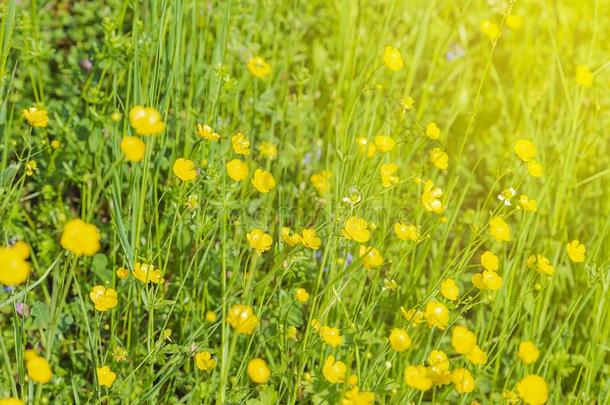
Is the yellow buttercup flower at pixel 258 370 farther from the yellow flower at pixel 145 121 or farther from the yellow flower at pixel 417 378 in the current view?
the yellow flower at pixel 145 121

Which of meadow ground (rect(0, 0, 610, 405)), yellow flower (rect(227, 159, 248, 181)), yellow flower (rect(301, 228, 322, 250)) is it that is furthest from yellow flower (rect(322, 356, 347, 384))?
yellow flower (rect(227, 159, 248, 181))

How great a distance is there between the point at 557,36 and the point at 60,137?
2.15m

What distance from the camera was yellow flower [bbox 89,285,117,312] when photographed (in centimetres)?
144

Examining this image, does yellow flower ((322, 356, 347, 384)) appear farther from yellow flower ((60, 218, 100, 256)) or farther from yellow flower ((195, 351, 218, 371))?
yellow flower ((60, 218, 100, 256))

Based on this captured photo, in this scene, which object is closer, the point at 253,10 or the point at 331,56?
the point at 253,10

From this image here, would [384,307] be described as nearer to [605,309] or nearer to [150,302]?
[605,309]

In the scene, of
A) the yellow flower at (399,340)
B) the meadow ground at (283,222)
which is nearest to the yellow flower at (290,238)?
the meadow ground at (283,222)

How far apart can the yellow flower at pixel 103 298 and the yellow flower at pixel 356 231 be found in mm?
477

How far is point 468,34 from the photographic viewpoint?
10.6 feet

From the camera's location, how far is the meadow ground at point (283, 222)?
1.46m

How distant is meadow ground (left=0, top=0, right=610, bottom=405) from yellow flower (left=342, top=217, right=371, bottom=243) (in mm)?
12

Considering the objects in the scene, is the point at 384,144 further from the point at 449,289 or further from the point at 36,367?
the point at 36,367

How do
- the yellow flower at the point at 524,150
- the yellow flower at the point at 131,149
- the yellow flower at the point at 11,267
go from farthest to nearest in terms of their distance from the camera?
the yellow flower at the point at 524,150
the yellow flower at the point at 131,149
the yellow flower at the point at 11,267

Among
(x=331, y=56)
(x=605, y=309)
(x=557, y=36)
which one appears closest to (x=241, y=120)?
(x=331, y=56)
